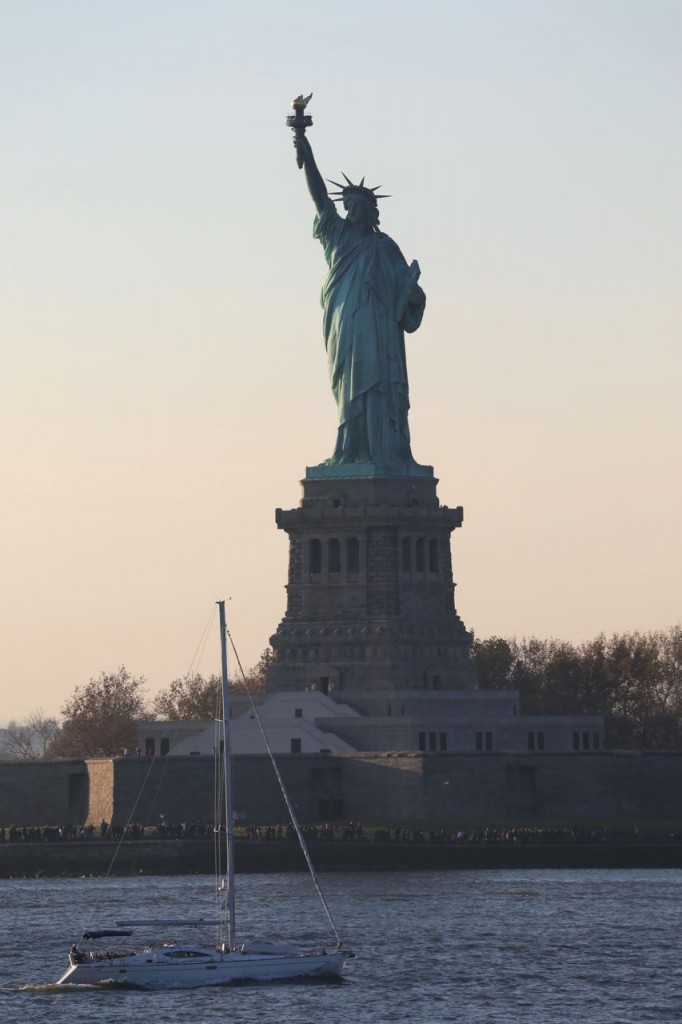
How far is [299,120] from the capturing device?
133 m

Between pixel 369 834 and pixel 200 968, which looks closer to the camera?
pixel 200 968

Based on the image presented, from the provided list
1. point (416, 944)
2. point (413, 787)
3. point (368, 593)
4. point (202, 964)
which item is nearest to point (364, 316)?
point (368, 593)

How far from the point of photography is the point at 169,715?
166 meters

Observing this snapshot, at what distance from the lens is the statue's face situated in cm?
13312

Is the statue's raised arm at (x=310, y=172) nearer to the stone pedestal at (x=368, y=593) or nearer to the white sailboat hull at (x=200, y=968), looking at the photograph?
the stone pedestal at (x=368, y=593)

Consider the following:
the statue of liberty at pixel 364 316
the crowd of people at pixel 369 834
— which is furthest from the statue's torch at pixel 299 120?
the crowd of people at pixel 369 834

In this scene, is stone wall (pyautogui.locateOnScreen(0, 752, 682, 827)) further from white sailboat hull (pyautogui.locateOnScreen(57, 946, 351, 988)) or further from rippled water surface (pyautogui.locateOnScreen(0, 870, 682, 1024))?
white sailboat hull (pyautogui.locateOnScreen(57, 946, 351, 988))

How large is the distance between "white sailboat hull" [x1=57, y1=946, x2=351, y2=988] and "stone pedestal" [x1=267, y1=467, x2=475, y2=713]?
45360 millimetres

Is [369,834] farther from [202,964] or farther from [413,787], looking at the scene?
[202,964]

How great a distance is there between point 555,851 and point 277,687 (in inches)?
814

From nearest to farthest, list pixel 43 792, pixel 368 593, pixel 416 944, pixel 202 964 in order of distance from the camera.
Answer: pixel 202 964 < pixel 416 944 < pixel 43 792 < pixel 368 593

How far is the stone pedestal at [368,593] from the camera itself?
13125 cm

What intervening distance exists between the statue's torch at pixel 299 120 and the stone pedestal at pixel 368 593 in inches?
554

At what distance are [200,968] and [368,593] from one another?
158ft
